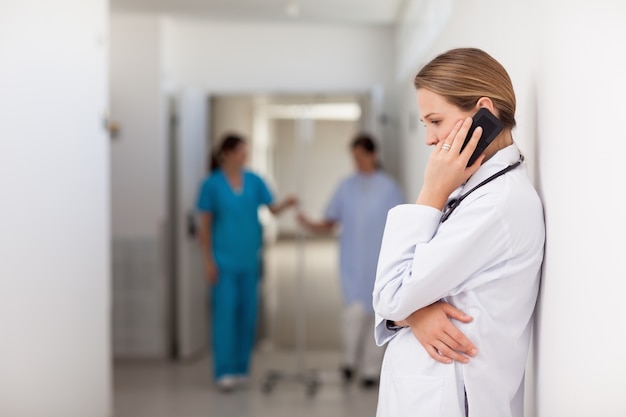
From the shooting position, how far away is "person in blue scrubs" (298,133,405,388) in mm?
4926

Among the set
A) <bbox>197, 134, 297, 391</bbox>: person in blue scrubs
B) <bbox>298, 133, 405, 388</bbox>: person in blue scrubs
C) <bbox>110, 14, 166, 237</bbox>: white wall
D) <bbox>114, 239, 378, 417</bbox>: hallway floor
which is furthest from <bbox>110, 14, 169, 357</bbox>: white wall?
<bbox>298, 133, 405, 388</bbox>: person in blue scrubs

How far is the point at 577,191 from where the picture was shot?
147 centimetres

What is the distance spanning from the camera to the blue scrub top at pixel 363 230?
4930mm

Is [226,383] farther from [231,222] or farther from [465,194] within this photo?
[465,194]

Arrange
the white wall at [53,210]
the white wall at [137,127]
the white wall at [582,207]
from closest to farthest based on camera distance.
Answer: the white wall at [582,207] → the white wall at [53,210] → the white wall at [137,127]

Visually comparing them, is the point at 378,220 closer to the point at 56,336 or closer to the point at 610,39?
the point at 56,336

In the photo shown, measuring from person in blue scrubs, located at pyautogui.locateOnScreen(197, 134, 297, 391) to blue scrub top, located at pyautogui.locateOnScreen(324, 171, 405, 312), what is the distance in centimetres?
57

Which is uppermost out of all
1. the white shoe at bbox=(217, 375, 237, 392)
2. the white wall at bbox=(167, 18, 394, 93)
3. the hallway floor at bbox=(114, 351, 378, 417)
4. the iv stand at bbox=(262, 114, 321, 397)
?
the white wall at bbox=(167, 18, 394, 93)

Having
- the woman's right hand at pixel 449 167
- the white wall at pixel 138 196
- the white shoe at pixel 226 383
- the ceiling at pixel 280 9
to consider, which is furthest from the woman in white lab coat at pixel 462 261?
the white wall at pixel 138 196

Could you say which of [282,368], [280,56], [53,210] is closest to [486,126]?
[53,210]

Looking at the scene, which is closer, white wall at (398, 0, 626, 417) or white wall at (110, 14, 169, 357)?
white wall at (398, 0, 626, 417)

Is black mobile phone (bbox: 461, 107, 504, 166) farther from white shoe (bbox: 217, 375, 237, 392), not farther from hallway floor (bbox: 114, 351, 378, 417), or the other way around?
white shoe (bbox: 217, 375, 237, 392)

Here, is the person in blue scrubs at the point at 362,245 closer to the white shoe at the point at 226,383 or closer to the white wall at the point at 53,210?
the white shoe at the point at 226,383

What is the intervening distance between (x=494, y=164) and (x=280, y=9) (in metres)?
4.05
